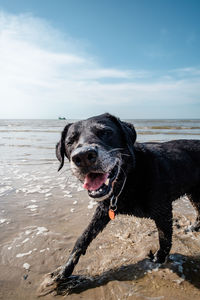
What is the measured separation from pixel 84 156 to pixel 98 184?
45 cm

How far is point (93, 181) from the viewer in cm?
251

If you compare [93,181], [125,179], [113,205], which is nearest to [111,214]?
[113,205]

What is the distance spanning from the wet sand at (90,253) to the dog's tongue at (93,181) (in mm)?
1069

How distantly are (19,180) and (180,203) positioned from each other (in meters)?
4.47

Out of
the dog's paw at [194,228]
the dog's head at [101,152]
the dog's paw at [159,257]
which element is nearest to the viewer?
the dog's head at [101,152]

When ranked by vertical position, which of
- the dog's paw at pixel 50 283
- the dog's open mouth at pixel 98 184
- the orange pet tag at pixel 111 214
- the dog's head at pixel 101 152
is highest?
the dog's head at pixel 101 152

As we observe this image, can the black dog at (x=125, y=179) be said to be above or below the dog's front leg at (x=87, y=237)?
above

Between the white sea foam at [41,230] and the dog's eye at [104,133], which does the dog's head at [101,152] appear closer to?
the dog's eye at [104,133]

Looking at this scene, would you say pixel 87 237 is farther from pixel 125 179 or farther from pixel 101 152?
pixel 101 152

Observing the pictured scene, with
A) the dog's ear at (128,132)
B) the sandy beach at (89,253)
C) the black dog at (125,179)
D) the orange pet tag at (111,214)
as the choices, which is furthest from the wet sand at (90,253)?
the dog's ear at (128,132)

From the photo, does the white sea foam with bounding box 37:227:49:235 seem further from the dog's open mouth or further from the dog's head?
the dog's open mouth

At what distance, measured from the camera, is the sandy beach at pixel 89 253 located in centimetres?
260

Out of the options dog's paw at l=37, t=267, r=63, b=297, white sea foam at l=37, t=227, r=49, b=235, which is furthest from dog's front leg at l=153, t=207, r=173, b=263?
white sea foam at l=37, t=227, r=49, b=235

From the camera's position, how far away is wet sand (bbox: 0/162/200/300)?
2.60m
